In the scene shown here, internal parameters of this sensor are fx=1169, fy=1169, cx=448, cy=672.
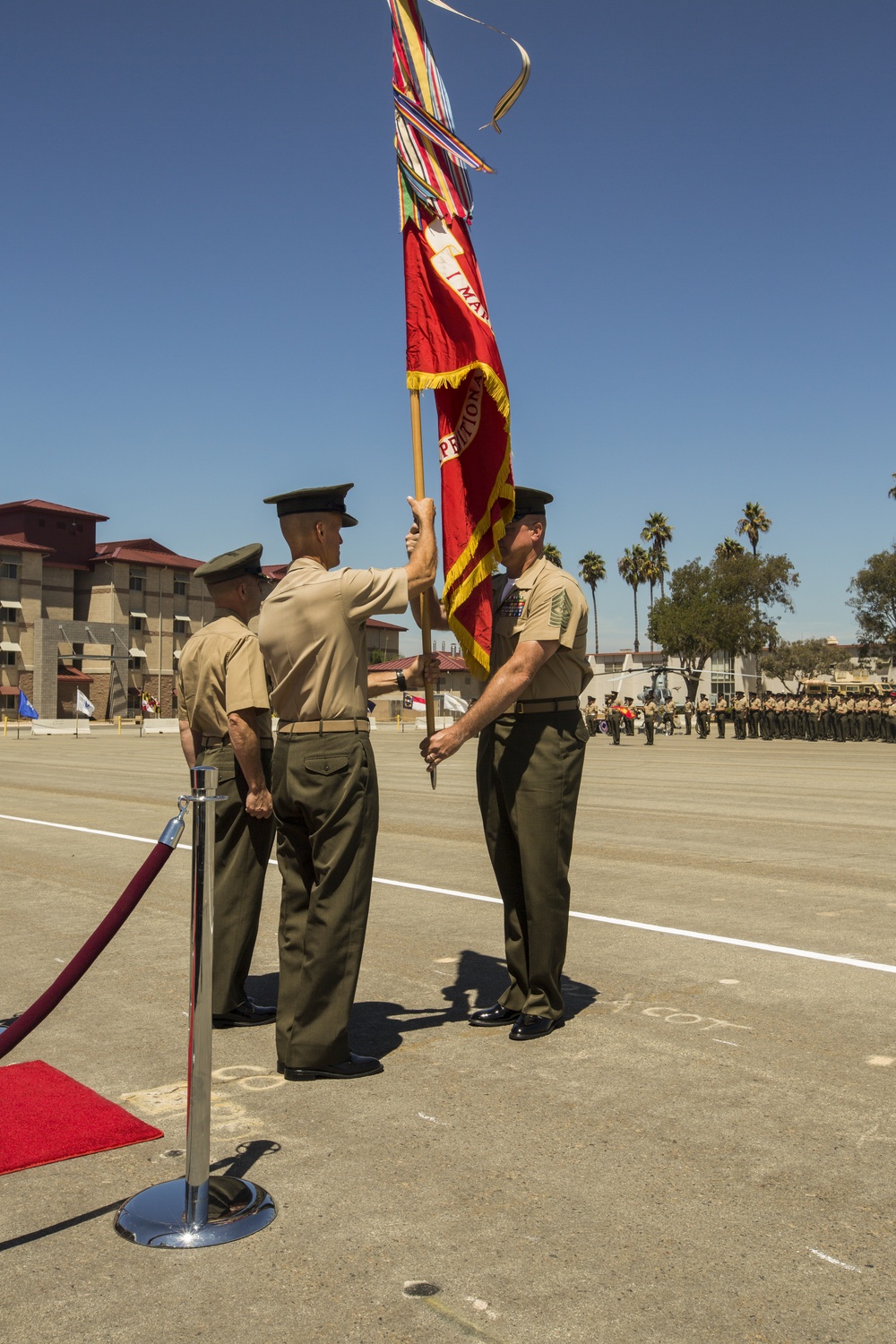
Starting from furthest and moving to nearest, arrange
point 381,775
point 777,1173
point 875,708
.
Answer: point 875,708
point 381,775
point 777,1173

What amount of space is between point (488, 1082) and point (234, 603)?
255 cm

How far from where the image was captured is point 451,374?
16.9ft

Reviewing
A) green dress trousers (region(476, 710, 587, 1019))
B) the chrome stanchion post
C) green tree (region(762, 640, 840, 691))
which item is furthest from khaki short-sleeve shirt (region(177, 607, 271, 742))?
green tree (region(762, 640, 840, 691))

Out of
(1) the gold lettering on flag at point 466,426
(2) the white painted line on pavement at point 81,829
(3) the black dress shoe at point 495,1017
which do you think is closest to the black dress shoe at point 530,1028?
(3) the black dress shoe at point 495,1017

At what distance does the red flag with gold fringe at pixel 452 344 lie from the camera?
5117mm

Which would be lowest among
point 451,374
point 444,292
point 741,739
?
point 741,739

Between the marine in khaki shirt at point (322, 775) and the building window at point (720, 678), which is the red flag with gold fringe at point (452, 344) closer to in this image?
the marine in khaki shirt at point (322, 775)

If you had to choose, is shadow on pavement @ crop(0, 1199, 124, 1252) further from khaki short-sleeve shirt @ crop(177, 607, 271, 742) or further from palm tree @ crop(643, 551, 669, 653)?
palm tree @ crop(643, 551, 669, 653)

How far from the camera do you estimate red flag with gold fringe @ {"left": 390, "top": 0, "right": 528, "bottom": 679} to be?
16.8 ft

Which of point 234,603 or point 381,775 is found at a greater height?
point 234,603

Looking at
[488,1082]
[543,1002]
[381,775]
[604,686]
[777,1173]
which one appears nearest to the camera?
[777,1173]

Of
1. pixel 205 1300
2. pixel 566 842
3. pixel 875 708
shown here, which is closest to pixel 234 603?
pixel 566 842

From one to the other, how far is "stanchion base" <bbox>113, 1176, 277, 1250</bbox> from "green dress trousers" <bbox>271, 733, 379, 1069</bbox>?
1.08 metres

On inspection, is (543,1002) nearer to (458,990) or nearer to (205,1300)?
(458,990)
